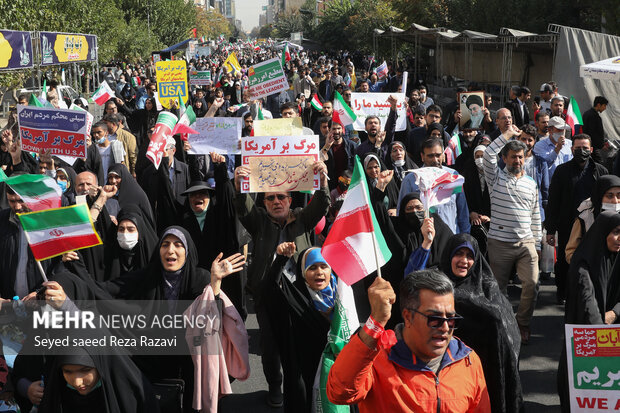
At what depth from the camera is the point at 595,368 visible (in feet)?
10.8

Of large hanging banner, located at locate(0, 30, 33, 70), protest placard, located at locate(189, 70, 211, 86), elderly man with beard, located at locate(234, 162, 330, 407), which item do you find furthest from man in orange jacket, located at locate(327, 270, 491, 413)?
protest placard, located at locate(189, 70, 211, 86)

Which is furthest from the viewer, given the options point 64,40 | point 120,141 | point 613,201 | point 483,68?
point 483,68

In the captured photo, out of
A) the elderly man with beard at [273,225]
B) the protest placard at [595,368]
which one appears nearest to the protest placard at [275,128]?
the elderly man with beard at [273,225]

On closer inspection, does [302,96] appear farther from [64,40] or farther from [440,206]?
[440,206]

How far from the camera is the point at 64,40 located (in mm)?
20672

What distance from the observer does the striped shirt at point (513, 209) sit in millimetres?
5824

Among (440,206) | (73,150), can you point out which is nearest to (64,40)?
(73,150)

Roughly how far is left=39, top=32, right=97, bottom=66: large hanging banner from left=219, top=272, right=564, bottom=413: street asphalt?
14476 millimetres

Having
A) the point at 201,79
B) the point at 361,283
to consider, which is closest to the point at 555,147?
the point at 361,283

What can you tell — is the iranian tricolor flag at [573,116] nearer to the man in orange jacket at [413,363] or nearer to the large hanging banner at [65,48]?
the man in orange jacket at [413,363]

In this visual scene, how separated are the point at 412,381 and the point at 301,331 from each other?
1.59m

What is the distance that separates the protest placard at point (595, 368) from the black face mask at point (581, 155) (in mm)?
3662

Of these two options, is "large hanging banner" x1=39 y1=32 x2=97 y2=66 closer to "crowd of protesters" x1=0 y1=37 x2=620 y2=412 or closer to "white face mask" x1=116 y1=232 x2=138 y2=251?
"crowd of protesters" x1=0 y1=37 x2=620 y2=412

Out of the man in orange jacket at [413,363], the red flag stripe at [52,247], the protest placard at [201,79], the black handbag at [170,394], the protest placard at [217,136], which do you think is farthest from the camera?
the protest placard at [201,79]
